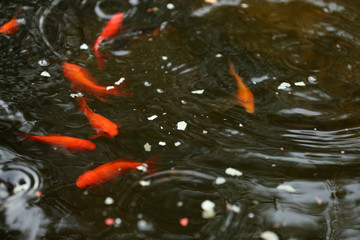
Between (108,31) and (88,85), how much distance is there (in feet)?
1.98

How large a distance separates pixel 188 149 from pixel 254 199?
47 cm

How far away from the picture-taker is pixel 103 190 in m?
2.07

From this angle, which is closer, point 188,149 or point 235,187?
point 235,187

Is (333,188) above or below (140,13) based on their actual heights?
below

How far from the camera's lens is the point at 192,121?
2385 millimetres

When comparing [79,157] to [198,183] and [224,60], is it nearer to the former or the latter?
[198,183]

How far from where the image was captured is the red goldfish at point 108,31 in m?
2.78

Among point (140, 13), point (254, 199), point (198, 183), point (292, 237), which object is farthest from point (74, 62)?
point (292, 237)

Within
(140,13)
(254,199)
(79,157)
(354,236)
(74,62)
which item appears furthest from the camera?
(140,13)

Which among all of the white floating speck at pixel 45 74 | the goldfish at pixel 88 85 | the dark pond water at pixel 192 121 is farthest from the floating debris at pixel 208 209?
Answer: the white floating speck at pixel 45 74

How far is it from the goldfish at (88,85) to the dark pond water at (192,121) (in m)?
0.05

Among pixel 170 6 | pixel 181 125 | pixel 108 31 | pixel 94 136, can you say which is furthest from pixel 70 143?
pixel 170 6

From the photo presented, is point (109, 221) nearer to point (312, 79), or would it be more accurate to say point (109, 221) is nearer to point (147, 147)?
point (147, 147)

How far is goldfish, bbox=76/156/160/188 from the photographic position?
209 cm
